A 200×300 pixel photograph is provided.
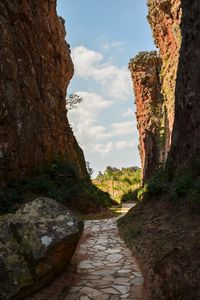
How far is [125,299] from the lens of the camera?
19.5 feet

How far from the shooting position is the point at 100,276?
24.0 ft

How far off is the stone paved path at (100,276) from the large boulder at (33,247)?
303mm

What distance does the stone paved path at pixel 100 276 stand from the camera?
621 cm

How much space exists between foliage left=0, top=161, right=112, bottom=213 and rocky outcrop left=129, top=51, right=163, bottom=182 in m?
18.6

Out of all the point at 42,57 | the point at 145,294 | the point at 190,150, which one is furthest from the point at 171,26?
the point at 145,294

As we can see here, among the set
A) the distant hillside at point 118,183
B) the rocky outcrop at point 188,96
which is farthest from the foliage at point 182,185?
the distant hillside at point 118,183

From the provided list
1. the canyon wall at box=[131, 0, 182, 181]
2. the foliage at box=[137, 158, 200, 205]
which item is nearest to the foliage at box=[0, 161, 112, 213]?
the foliage at box=[137, 158, 200, 205]

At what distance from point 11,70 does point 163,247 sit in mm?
11576

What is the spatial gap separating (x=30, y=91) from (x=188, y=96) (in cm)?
872

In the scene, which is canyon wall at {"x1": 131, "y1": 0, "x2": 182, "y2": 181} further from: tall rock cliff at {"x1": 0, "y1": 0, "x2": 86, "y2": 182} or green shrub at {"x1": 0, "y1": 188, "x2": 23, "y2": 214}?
green shrub at {"x1": 0, "y1": 188, "x2": 23, "y2": 214}

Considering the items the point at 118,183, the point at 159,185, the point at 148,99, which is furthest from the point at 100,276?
the point at 118,183

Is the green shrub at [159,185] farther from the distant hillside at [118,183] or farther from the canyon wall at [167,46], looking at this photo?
the distant hillside at [118,183]

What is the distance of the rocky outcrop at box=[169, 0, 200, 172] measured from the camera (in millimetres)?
11727

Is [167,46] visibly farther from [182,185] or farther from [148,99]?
[182,185]
